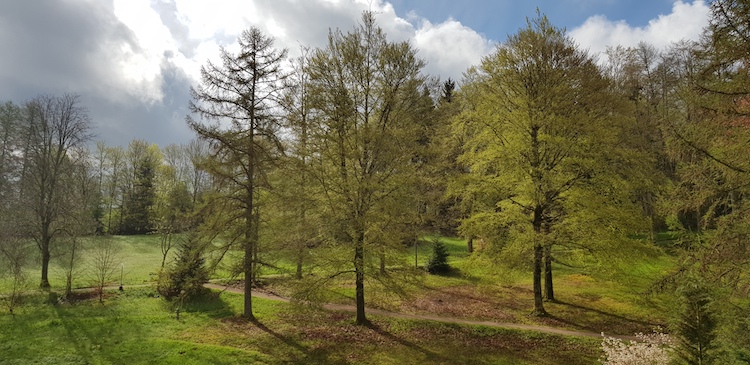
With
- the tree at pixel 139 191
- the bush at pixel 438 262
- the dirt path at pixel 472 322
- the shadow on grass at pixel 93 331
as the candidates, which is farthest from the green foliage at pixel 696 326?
A: the tree at pixel 139 191

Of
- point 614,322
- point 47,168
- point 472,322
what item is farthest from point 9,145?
point 614,322

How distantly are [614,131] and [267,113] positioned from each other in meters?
14.0

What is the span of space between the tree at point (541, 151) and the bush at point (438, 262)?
30.5ft

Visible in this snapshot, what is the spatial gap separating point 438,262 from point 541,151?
1236 cm

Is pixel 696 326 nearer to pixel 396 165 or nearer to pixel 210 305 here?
pixel 396 165

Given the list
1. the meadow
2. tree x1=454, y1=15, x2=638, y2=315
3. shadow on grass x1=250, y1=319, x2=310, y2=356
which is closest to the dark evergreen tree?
the meadow

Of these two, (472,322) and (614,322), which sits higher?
(614,322)

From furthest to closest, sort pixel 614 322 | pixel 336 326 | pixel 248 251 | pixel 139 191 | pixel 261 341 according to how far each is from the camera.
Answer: pixel 139 191
pixel 248 251
pixel 336 326
pixel 614 322
pixel 261 341

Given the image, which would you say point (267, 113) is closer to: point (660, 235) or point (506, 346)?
point (506, 346)

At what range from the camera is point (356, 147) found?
14.2 meters

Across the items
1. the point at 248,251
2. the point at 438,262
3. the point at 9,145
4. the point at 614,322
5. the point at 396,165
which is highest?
the point at 9,145

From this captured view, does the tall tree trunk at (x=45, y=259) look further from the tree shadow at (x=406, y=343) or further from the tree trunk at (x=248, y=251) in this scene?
the tree shadow at (x=406, y=343)

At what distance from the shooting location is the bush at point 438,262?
25188 millimetres

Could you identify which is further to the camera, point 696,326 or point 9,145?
point 9,145
